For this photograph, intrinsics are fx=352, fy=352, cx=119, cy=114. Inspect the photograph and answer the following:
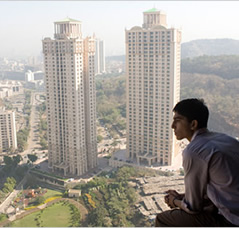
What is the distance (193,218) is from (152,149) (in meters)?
6.28

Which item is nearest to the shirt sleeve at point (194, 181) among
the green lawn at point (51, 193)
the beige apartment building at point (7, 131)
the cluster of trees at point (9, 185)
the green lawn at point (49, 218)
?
the green lawn at point (49, 218)

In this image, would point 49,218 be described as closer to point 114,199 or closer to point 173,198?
point 114,199

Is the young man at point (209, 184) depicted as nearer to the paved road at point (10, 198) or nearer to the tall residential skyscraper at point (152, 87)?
the paved road at point (10, 198)

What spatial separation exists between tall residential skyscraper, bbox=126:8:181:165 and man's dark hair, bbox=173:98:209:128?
19.0 ft

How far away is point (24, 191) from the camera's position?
597 cm

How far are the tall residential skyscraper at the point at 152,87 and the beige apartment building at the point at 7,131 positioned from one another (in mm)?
2898

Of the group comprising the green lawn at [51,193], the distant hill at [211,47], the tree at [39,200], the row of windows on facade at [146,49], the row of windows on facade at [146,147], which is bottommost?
the green lawn at [51,193]

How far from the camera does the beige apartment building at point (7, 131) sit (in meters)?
8.09

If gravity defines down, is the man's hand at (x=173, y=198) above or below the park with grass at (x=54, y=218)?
above

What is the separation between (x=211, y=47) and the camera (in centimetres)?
1828

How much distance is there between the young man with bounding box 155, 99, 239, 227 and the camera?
633mm

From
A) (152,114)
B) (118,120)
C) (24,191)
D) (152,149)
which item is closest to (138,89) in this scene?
(152,114)

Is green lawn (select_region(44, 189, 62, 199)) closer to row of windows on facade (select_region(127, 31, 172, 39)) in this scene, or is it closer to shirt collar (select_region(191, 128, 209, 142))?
row of windows on facade (select_region(127, 31, 172, 39))

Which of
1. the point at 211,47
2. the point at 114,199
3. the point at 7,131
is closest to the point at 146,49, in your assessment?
the point at 114,199
